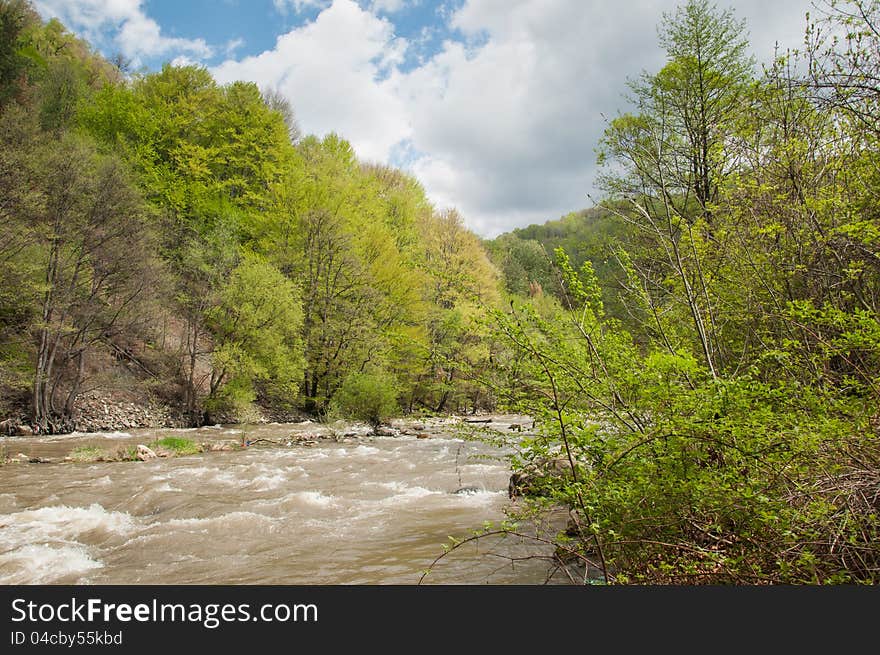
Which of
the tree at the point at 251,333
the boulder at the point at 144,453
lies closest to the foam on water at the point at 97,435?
the boulder at the point at 144,453

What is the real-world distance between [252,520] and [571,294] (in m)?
5.91

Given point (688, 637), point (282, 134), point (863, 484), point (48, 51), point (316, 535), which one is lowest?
point (316, 535)

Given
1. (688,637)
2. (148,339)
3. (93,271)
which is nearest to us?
(688,637)

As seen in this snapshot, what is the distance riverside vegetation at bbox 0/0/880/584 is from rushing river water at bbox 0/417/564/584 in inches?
46.0

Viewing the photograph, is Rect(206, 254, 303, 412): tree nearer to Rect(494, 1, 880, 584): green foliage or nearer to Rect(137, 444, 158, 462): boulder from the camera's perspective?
Rect(137, 444, 158, 462): boulder

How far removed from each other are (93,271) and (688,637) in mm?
20816

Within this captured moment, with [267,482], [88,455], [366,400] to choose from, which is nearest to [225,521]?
[267,482]

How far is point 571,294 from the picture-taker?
13.8 feet

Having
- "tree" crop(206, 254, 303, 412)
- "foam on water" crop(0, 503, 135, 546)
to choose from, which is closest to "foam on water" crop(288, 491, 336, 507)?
"foam on water" crop(0, 503, 135, 546)

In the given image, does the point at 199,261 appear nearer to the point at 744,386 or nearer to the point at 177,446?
the point at 177,446

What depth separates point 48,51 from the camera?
41.2 metres

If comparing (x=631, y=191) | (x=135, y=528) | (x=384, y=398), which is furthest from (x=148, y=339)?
(x=631, y=191)

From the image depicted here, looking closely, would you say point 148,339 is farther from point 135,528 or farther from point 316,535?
point 316,535

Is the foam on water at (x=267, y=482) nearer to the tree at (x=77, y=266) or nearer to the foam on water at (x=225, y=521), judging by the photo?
the foam on water at (x=225, y=521)
